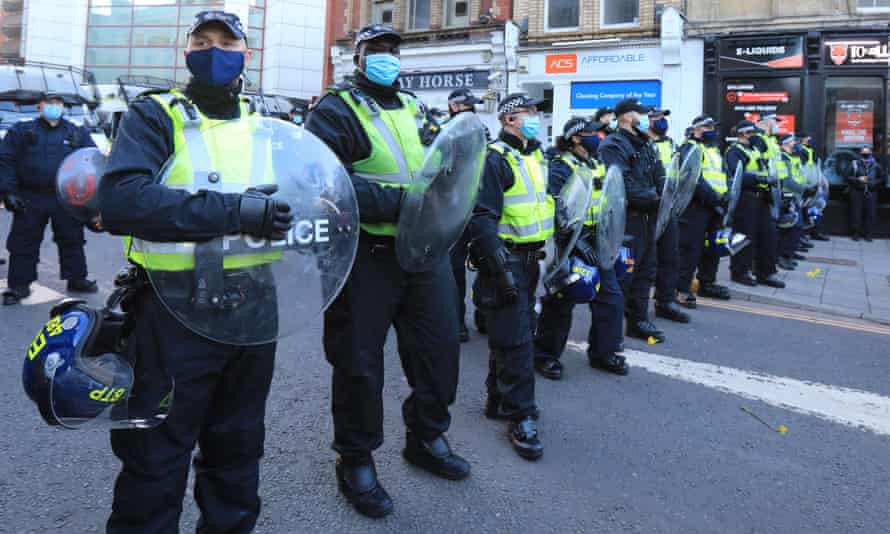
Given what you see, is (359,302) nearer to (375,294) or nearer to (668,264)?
(375,294)

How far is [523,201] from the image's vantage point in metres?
3.68

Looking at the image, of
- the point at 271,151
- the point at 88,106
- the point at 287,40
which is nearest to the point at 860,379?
the point at 271,151

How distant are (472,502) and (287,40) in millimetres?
39631

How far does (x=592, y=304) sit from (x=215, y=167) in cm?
338

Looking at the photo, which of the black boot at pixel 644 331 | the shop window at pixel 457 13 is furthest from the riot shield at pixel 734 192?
the shop window at pixel 457 13

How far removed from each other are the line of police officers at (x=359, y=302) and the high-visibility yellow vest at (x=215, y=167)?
2cm

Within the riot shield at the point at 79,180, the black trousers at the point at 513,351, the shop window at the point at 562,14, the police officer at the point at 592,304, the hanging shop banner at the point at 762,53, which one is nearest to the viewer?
the black trousers at the point at 513,351

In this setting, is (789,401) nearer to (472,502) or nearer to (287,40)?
(472,502)

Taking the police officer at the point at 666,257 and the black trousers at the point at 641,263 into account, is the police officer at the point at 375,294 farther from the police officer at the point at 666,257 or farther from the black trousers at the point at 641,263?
the police officer at the point at 666,257

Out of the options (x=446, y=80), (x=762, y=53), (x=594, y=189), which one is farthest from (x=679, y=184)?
(x=446, y=80)

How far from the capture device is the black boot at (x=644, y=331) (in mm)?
5742

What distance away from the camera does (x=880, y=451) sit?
360cm

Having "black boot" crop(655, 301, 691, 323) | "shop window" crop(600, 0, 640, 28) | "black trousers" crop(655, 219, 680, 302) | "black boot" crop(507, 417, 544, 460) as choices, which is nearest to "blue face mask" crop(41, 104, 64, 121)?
"black boot" crop(507, 417, 544, 460)

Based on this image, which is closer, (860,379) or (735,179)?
(860,379)
